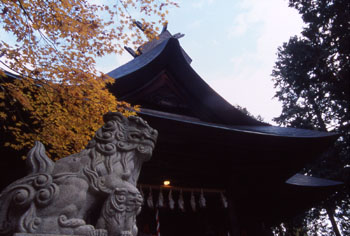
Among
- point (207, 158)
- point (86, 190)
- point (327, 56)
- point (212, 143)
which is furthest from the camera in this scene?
point (327, 56)

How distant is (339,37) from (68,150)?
34.9 ft

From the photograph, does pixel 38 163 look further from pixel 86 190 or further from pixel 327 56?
pixel 327 56

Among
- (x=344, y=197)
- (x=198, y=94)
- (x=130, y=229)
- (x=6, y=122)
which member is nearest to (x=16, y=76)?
(x=6, y=122)

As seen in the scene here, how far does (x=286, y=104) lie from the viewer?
54.7 feet

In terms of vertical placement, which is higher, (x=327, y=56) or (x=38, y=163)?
(x=327, y=56)

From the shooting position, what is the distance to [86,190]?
1978 mm

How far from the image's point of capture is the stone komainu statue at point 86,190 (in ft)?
5.82

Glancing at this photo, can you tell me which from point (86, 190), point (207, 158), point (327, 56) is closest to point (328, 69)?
point (327, 56)

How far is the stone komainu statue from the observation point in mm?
1775

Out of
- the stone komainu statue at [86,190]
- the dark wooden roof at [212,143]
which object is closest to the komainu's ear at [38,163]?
the stone komainu statue at [86,190]

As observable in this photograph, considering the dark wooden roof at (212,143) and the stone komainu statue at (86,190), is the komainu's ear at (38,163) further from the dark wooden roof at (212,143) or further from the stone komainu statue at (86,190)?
the dark wooden roof at (212,143)

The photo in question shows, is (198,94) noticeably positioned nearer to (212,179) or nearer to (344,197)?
(212,179)

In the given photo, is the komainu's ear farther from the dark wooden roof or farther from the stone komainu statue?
the dark wooden roof

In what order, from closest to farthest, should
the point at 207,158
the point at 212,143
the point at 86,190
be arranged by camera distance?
the point at 86,190, the point at 212,143, the point at 207,158
